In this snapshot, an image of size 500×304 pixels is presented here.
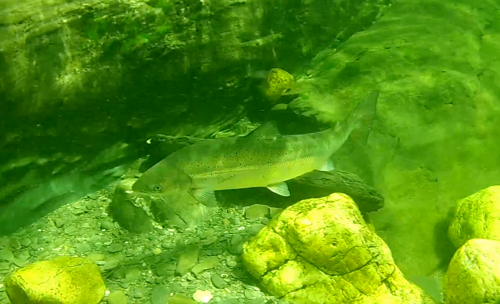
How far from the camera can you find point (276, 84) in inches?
224

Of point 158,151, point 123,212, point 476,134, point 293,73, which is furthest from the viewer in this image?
point 293,73

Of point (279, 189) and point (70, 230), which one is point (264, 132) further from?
Answer: point (70, 230)

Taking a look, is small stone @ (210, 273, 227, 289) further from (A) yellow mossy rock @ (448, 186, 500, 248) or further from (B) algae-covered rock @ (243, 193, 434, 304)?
(A) yellow mossy rock @ (448, 186, 500, 248)

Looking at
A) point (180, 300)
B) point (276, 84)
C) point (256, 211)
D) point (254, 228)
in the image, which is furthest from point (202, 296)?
point (276, 84)

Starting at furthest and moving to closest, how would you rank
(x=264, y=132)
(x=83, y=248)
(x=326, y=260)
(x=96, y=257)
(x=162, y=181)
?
(x=264, y=132) < (x=83, y=248) < (x=96, y=257) < (x=162, y=181) < (x=326, y=260)

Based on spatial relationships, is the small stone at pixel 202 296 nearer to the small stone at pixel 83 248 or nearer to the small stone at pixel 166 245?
the small stone at pixel 166 245

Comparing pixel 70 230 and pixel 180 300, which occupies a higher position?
pixel 70 230

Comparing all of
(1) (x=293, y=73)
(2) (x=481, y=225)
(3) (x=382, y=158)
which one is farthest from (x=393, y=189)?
(1) (x=293, y=73)

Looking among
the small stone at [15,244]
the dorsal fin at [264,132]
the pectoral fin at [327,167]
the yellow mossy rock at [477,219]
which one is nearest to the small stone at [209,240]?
the dorsal fin at [264,132]

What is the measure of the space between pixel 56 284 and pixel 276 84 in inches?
135

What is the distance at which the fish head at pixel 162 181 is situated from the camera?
3.94 meters

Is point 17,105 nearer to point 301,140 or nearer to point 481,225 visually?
point 301,140

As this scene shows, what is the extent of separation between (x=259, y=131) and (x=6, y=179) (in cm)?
241

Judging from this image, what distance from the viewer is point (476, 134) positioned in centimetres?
549
